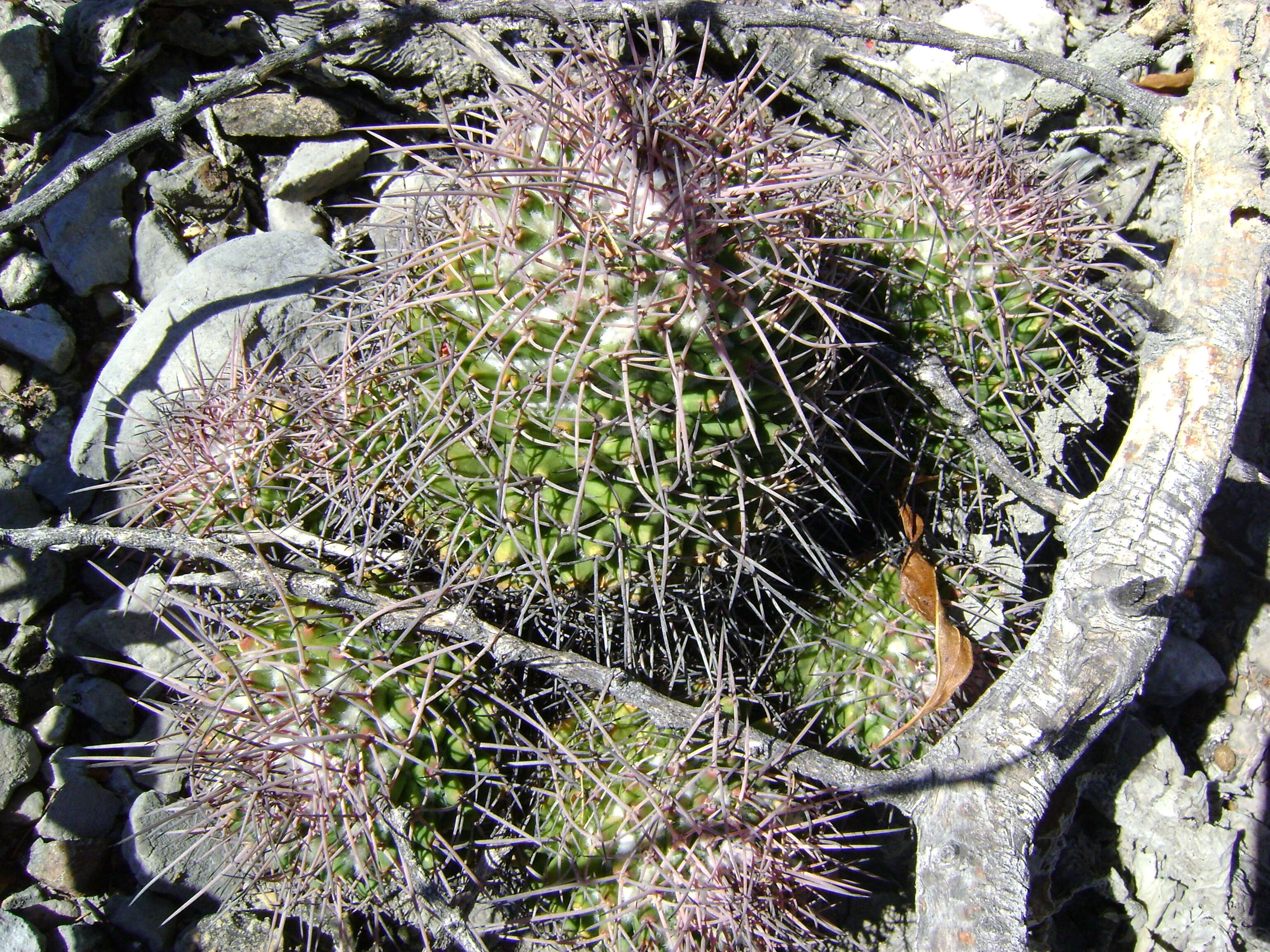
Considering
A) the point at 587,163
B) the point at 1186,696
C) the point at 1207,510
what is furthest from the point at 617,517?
the point at 1207,510

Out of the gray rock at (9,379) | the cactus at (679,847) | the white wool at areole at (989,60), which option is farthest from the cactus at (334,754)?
the white wool at areole at (989,60)

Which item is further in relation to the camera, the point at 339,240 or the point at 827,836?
the point at 339,240

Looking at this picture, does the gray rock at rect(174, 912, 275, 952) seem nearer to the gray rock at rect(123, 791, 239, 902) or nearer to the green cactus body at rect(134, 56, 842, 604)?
the gray rock at rect(123, 791, 239, 902)

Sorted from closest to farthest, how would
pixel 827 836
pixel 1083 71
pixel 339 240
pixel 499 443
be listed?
pixel 499 443 → pixel 827 836 → pixel 1083 71 → pixel 339 240

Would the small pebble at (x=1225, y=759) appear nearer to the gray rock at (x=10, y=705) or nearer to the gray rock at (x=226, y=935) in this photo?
the gray rock at (x=226, y=935)

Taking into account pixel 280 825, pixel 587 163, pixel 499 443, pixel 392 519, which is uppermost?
pixel 587 163

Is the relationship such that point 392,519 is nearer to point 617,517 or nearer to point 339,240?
point 617,517
